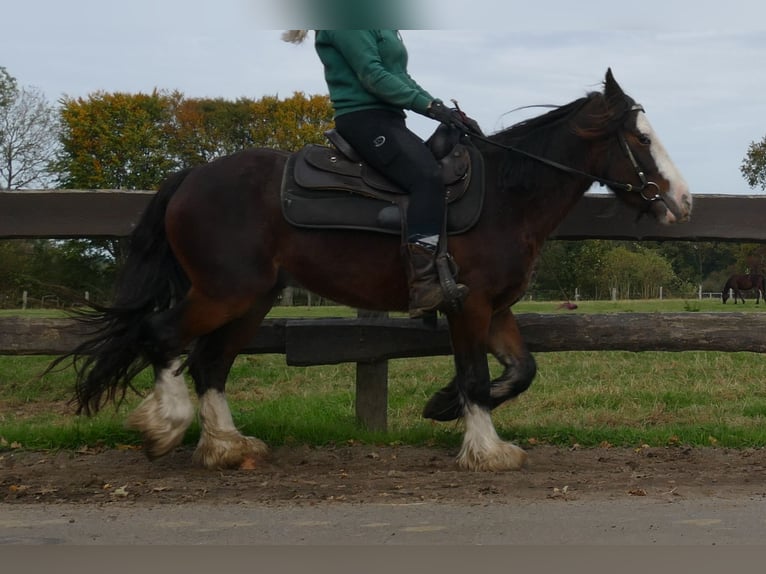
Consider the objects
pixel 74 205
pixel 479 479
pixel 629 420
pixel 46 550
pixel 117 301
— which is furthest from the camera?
pixel 629 420

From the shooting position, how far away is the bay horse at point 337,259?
5336 mm

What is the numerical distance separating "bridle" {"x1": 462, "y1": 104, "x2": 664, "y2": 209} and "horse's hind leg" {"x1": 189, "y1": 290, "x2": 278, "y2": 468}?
5.91ft

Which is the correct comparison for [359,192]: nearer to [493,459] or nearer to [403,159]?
[403,159]

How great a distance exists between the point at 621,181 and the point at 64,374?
21.1 feet

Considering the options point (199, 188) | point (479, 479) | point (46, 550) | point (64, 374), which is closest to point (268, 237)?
point (199, 188)

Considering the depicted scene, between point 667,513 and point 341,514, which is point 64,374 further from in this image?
point 667,513

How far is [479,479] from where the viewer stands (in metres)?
Result: 4.93

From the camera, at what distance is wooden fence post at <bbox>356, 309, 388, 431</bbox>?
6.36 m

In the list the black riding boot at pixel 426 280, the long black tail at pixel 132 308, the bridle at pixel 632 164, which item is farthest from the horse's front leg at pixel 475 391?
the long black tail at pixel 132 308

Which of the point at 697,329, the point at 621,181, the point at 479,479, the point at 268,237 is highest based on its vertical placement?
the point at 621,181

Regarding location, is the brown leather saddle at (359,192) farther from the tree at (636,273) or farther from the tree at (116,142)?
the tree at (116,142)

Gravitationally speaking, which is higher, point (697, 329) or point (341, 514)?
point (697, 329)

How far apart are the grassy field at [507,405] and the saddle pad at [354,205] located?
5.00ft

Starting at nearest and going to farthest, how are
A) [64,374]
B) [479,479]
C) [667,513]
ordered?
[667,513]
[479,479]
[64,374]
